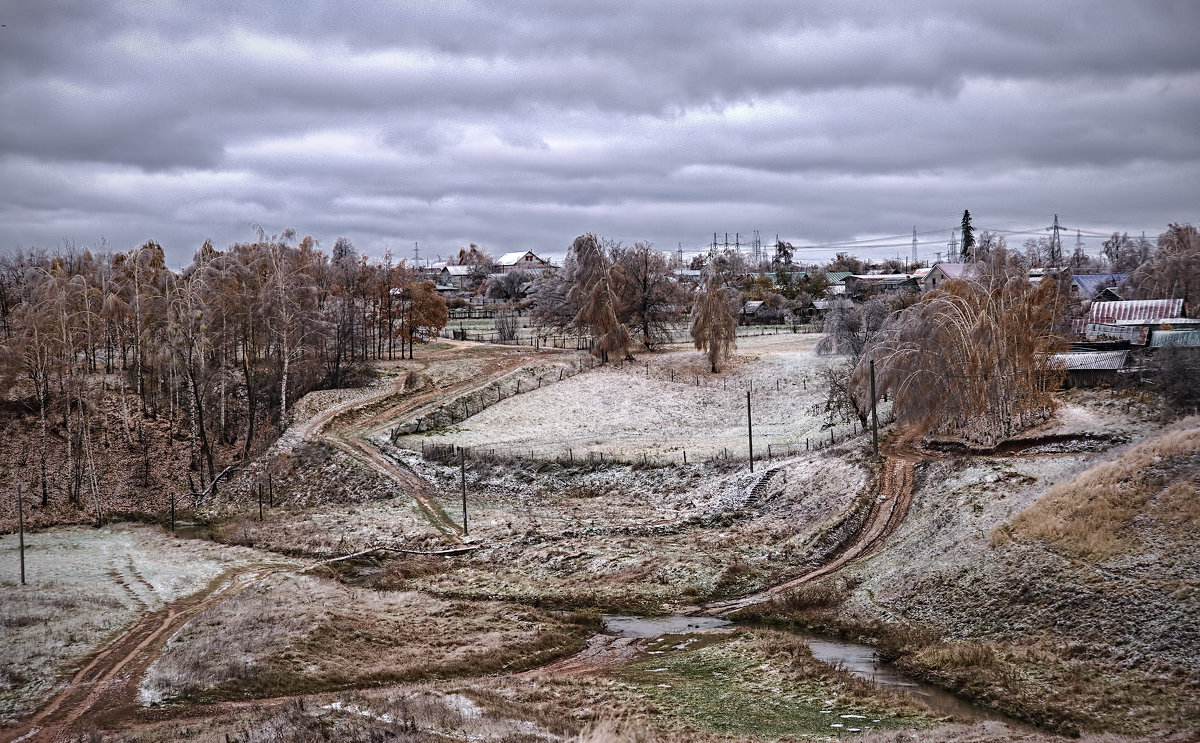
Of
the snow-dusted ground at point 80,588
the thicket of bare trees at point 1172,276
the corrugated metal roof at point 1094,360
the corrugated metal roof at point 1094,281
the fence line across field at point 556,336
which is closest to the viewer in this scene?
the snow-dusted ground at point 80,588

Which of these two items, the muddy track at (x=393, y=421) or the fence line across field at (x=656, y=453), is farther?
the fence line across field at (x=656, y=453)

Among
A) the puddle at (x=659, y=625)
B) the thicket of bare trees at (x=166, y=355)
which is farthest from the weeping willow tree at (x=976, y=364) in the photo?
the thicket of bare trees at (x=166, y=355)

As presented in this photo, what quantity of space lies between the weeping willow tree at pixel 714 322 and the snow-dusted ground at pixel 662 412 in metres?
1.74

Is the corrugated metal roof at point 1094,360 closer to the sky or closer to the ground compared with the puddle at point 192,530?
closer to the sky

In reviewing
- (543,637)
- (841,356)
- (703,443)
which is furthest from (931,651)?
(841,356)

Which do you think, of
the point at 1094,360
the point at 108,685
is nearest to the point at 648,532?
the point at 108,685

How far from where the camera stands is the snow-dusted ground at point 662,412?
54969 millimetres

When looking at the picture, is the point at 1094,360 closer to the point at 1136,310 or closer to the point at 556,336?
the point at 1136,310

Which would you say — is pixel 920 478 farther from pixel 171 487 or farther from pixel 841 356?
pixel 171 487

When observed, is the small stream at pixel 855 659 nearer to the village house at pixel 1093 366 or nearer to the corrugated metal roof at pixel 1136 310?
the village house at pixel 1093 366

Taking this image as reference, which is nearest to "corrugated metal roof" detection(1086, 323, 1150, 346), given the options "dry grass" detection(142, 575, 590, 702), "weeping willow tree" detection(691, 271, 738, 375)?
"weeping willow tree" detection(691, 271, 738, 375)

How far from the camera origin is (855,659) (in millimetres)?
26422

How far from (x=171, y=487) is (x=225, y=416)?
958cm

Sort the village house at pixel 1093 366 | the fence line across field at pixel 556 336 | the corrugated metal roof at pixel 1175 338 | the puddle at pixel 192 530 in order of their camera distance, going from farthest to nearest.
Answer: the fence line across field at pixel 556 336, the puddle at pixel 192 530, the village house at pixel 1093 366, the corrugated metal roof at pixel 1175 338
